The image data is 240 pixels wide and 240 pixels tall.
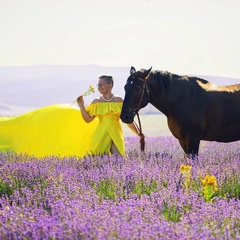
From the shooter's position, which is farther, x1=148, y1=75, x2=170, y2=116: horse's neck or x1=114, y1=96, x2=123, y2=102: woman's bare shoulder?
x1=114, y1=96, x2=123, y2=102: woman's bare shoulder

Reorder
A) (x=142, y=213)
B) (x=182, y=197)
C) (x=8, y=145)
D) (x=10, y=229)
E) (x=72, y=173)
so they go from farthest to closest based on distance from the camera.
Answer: (x=8, y=145)
(x=72, y=173)
(x=182, y=197)
(x=142, y=213)
(x=10, y=229)

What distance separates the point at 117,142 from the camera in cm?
740

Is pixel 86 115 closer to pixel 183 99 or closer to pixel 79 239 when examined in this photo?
pixel 183 99

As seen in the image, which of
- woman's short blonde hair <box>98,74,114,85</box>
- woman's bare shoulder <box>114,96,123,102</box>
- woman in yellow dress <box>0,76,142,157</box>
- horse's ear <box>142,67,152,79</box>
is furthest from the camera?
woman in yellow dress <box>0,76,142,157</box>

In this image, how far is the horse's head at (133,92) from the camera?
7062 millimetres

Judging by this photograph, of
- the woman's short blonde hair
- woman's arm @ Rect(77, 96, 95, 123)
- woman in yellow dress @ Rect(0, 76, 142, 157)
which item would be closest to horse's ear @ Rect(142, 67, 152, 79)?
the woman's short blonde hair

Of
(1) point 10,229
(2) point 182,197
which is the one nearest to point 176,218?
(2) point 182,197

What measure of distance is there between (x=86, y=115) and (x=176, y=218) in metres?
3.41

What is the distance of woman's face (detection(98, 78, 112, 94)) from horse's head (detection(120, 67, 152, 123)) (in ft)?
0.89

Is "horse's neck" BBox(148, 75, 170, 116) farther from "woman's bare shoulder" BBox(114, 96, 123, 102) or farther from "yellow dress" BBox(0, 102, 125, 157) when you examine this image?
"yellow dress" BBox(0, 102, 125, 157)

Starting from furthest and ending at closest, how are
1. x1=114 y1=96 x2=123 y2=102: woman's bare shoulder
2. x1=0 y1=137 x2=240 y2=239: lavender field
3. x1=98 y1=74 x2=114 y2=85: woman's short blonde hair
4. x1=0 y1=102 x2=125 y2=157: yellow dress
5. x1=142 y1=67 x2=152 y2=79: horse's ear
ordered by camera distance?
1. x1=0 y1=102 x2=125 y2=157: yellow dress
2. x1=114 y1=96 x2=123 y2=102: woman's bare shoulder
3. x1=98 y1=74 x2=114 y2=85: woman's short blonde hair
4. x1=142 y1=67 x2=152 y2=79: horse's ear
5. x1=0 y1=137 x2=240 y2=239: lavender field

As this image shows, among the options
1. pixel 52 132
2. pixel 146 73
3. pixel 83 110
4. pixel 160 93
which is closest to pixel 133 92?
pixel 146 73

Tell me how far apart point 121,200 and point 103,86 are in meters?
2.75

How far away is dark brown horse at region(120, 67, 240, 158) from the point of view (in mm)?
7102
